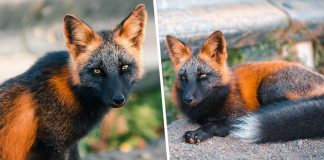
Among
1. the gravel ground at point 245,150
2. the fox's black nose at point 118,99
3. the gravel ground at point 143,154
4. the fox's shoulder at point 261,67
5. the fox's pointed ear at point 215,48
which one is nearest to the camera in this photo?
the fox's black nose at point 118,99

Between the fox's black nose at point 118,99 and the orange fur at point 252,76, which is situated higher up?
the fox's black nose at point 118,99

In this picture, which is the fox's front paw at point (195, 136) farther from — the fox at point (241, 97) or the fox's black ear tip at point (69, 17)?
the fox's black ear tip at point (69, 17)

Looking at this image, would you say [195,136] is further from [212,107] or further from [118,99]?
[118,99]

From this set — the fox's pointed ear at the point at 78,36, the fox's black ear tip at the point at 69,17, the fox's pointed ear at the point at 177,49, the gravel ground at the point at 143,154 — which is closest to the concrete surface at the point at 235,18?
the fox's pointed ear at the point at 177,49

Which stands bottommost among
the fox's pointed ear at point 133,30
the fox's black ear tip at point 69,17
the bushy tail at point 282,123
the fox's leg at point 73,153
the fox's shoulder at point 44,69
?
the fox's leg at point 73,153

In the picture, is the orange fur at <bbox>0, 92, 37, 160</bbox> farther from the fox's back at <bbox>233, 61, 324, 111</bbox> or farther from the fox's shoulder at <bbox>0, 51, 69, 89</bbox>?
the fox's back at <bbox>233, 61, 324, 111</bbox>
